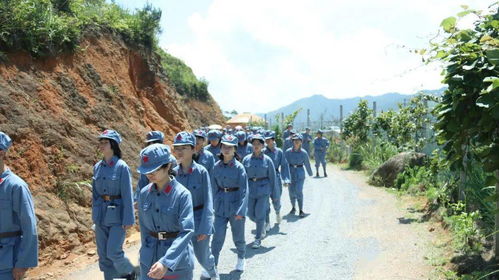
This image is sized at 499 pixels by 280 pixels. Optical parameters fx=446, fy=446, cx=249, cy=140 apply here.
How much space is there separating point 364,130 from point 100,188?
58.4 ft

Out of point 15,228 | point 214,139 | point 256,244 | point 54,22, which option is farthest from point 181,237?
point 54,22

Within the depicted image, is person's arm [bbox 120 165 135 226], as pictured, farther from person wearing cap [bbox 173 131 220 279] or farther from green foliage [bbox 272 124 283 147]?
green foliage [bbox 272 124 283 147]

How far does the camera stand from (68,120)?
9.54 metres

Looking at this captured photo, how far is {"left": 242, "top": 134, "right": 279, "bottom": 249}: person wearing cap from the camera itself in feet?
26.9

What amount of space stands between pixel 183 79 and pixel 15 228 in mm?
23128

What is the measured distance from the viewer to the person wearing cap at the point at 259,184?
8195 millimetres

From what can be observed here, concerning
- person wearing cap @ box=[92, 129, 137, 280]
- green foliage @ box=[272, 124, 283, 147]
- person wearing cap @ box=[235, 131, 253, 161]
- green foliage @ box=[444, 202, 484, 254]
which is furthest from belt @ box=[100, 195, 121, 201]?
green foliage @ box=[272, 124, 283, 147]

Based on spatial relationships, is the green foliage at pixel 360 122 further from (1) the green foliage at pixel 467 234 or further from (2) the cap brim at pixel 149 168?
(2) the cap brim at pixel 149 168

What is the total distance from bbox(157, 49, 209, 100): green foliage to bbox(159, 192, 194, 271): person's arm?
21.7 metres

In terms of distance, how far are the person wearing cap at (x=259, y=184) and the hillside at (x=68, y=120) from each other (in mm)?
2969

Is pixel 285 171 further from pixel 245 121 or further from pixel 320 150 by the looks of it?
pixel 245 121

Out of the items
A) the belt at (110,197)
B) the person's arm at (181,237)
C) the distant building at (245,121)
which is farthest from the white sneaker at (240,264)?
the distant building at (245,121)

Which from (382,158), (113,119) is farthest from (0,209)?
A: (382,158)

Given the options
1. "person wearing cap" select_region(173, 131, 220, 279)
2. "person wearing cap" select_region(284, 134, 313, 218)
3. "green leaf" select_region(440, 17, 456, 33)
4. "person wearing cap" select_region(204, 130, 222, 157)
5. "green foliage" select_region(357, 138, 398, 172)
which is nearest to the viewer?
"green leaf" select_region(440, 17, 456, 33)
